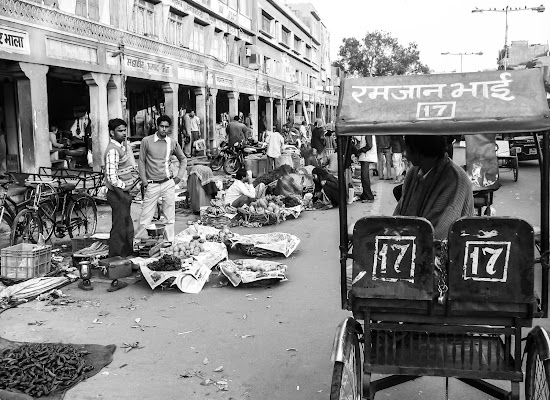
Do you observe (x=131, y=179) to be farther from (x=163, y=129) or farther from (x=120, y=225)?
(x=163, y=129)

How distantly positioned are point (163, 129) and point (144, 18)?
1445cm

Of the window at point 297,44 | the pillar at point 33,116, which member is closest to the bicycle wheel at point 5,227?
the pillar at point 33,116

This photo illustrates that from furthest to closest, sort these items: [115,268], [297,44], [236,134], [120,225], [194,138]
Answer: [297,44], [194,138], [236,134], [120,225], [115,268]

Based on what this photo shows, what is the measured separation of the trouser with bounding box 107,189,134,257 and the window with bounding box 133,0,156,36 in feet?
46.6

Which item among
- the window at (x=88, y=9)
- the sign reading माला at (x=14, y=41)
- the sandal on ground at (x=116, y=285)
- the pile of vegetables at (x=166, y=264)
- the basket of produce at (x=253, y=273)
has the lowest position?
the sandal on ground at (x=116, y=285)

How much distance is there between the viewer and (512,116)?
2.94 meters

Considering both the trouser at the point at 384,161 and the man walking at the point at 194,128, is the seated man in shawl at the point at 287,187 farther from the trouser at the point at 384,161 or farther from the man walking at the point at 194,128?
the man walking at the point at 194,128

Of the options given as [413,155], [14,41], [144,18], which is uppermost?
[144,18]

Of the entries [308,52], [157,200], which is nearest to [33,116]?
[157,200]

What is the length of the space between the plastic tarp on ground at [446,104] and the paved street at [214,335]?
2082 mm

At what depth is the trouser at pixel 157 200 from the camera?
8922 millimetres

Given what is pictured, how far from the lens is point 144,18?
21.5 meters

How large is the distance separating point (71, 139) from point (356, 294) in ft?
60.8

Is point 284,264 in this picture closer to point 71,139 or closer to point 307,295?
point 307,295
